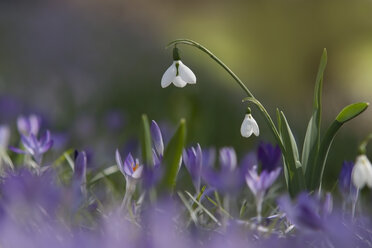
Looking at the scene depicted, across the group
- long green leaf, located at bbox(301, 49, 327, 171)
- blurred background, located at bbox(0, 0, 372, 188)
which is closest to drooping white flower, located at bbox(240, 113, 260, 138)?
long green leaf, located at bbox(301, 49, 327, 171)

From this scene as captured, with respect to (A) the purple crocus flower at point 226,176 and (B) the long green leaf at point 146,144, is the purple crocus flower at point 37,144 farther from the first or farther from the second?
(A) the purple crocus flower at point 226,176

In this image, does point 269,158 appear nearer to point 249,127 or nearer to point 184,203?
point 249,127

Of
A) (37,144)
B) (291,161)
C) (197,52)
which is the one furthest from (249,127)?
(197,52)

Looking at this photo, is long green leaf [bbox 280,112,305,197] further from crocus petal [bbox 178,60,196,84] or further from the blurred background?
the blurred background

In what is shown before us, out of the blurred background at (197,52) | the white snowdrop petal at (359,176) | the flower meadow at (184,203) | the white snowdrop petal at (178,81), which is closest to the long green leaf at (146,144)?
the flower meadow at (184,203)

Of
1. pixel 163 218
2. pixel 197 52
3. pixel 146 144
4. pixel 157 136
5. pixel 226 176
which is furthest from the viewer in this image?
pixel 197 52

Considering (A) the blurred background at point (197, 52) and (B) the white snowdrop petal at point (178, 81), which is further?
(A) the blurred background at point (197, 52)
